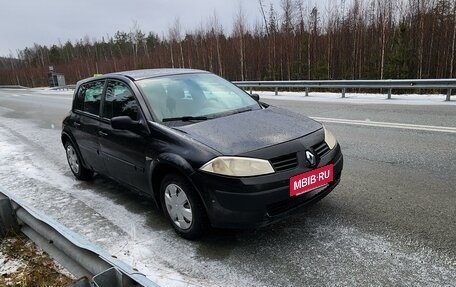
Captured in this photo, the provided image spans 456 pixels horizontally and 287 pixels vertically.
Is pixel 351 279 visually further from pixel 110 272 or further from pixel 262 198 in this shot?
pixel 110 272

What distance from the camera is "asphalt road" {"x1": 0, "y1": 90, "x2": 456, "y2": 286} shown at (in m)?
2.85

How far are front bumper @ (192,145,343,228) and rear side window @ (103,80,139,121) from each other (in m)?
1.41

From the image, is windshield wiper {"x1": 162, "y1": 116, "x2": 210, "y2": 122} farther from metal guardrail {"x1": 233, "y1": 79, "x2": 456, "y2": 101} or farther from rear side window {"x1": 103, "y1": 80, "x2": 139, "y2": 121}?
metal guardrail {"x1": 233, "y1": 79, "x2": 456, "y2": 101}

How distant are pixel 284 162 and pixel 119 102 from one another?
2.32m

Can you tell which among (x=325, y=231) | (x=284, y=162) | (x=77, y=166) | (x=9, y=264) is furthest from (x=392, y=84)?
(x=9, y=264)

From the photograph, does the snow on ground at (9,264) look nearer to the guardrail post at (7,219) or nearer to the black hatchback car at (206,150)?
the guardrail post at (7,219)

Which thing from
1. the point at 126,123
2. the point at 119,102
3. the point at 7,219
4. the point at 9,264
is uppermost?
the point at 119,102

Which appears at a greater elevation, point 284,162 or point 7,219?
point 284,162

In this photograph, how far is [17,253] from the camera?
11.5ft

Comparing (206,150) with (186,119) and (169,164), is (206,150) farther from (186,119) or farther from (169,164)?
(186,119)

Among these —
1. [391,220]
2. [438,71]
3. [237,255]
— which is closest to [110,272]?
[237,255]

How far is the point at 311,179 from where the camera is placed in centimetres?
325

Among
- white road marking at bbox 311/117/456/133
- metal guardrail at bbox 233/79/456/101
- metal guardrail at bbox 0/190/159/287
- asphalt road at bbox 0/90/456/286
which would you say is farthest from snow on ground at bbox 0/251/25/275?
metal guardrail at bbox 233/79/456/101

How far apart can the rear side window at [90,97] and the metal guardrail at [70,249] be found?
155cm
